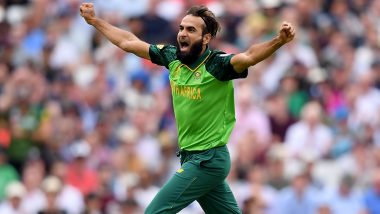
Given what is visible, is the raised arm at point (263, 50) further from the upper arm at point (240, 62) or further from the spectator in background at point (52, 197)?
the spectator in background at point (52, 197)

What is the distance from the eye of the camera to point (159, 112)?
16.9 m

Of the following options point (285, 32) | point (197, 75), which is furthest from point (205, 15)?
point (285, 32)

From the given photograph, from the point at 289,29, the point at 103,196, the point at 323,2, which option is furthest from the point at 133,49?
the point at 323,2

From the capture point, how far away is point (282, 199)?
611 inches

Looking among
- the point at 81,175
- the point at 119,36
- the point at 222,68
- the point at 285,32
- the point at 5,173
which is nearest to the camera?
the point at 285,32

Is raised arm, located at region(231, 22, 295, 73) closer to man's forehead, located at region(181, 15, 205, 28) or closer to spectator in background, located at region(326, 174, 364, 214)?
man's forehead, located at region(181, 15, 205, 28)

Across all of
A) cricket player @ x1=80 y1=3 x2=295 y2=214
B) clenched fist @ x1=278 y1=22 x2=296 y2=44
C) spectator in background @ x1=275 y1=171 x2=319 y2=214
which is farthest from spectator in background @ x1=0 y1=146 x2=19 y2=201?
clenched fist @ x1=278 y1=22 x2=296 y2=44

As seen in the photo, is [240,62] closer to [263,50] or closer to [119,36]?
[263,50]

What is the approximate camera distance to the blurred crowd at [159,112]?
15547 mm

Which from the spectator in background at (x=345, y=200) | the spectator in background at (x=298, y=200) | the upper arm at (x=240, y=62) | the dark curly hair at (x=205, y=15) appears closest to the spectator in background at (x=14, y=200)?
the spectator in background at (x=298, y=200)

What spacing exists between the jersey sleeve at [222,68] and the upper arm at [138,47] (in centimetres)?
85

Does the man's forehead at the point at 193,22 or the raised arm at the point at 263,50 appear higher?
the man's forehead at the point at 193,22

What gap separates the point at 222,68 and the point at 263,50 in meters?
0.51

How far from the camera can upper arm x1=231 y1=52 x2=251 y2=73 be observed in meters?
9.89
